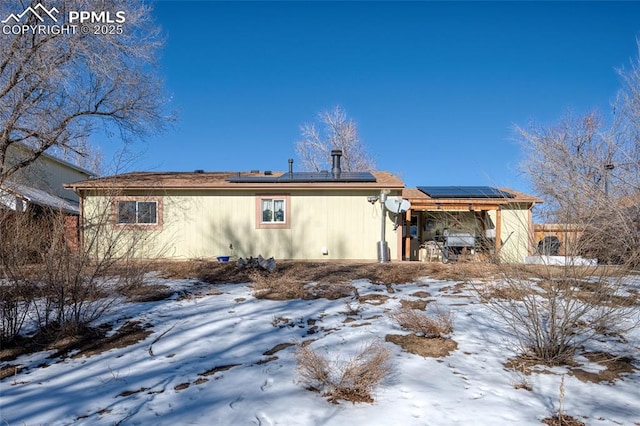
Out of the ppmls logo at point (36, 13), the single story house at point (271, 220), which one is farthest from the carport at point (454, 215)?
the ppmls logo at point (36, 13)

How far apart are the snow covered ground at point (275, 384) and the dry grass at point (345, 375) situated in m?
0.09

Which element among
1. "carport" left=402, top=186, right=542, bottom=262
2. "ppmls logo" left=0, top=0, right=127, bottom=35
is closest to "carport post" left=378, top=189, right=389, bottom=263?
"carport" left=402, top=186, right=542, bottom=262

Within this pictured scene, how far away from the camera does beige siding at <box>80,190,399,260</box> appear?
12727 millimetres

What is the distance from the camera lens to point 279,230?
1279 cm

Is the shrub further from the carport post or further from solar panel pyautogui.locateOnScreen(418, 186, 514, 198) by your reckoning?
solar panel pyautogui.locateOnScreen(418, 186, 514, 198)

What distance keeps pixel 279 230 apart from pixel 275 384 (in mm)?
9198

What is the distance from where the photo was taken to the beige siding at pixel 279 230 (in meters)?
12.7

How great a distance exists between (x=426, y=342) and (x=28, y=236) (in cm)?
530

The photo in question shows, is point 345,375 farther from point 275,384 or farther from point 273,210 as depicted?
point 273,210

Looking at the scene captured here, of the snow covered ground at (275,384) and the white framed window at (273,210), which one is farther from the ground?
the white framed window at (273,210)

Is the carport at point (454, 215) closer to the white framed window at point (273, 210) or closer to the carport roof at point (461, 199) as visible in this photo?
the carport roof at point (461, 199)

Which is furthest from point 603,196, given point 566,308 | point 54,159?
point 54,159

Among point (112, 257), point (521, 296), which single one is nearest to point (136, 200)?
point (112, 257)

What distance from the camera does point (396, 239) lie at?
12672 millimetres
